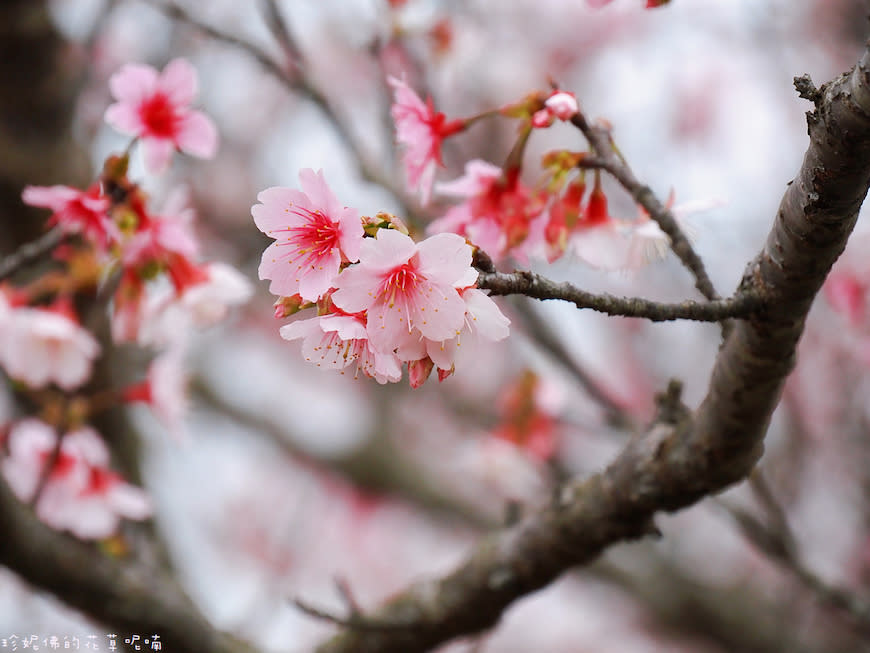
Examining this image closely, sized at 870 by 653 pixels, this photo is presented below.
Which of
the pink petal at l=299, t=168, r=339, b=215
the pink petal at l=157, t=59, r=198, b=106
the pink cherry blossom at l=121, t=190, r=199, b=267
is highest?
the pink petal at l=157, t=59, r=198, b=106

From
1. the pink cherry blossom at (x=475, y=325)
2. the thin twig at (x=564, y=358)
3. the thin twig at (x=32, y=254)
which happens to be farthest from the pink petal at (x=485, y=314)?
the thin twig at (x=564, y=358)

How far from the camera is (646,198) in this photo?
112 centimetres

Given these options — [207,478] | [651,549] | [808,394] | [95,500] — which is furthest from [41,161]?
[207,478]

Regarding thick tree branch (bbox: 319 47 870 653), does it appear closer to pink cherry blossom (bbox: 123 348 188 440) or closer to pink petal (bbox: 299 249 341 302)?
pink petal (bbox: 299 249 341 302)

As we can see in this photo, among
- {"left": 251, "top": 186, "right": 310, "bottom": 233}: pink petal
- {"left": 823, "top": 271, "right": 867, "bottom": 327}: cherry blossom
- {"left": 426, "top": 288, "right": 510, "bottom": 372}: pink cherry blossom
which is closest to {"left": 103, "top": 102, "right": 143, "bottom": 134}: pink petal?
{"left": 251, "top": 186, "right": 310, "bottom": 233}: pink petal

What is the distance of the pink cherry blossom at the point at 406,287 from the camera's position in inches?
32.2

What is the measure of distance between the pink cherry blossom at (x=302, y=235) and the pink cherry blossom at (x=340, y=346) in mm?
40

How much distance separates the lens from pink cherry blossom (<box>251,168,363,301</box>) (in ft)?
2.85

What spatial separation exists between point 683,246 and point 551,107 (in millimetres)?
265

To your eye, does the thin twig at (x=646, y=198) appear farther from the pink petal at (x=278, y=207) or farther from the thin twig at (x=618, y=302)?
the pink petal at (x=278, y=207)

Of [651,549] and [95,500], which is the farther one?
[651,549]

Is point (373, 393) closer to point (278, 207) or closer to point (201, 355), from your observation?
point (201, 355)

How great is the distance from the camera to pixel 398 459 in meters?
3.94

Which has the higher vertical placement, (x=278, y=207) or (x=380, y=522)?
(x=380, y=522)
